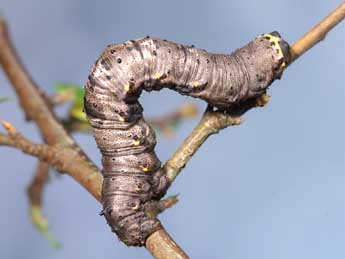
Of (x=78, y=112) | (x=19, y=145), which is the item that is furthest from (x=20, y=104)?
(x=19, y=145)

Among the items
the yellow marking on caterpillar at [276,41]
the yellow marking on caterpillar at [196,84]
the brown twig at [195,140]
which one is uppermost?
the yellow marking on caterpillar at [276,41]

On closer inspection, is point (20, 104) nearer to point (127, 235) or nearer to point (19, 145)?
point (19, 145)

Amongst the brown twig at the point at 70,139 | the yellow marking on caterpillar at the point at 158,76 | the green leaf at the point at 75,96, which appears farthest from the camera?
the green leaf at the point at 75,96

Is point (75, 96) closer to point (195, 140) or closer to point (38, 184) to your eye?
point (38, 184)

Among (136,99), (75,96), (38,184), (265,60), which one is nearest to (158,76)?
(136,99)

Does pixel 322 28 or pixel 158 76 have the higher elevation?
pixel 322 28

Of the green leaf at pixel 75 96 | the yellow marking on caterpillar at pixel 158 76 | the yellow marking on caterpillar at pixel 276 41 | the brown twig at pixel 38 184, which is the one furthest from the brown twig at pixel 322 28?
the brown twig at pixel 38 184

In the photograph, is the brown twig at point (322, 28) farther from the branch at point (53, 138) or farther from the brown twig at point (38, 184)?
the brown twig at point (38, 184)
